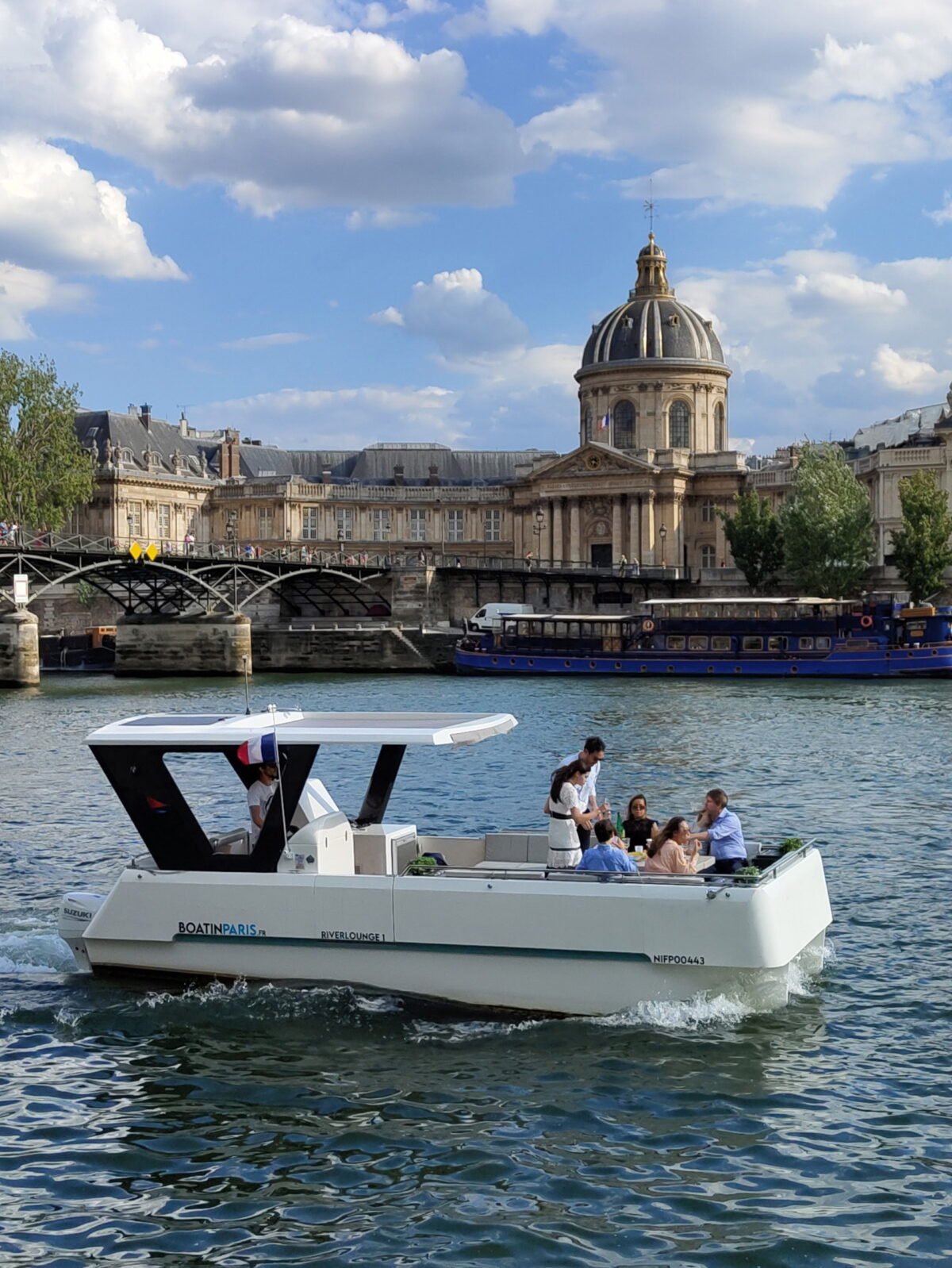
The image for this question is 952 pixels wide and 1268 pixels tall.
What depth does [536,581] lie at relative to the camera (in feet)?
351

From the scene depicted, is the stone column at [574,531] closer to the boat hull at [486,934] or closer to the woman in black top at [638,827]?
the woman in black top at [638,827]

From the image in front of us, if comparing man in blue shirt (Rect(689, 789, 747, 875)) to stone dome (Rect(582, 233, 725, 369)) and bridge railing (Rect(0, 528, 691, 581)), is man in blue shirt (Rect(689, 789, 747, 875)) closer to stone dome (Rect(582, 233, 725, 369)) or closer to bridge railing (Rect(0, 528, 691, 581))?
bridge railing (Rect(0, 528, 691, 581))

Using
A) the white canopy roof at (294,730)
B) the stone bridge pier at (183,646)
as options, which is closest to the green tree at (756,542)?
the stone bridge pier at (183,646)

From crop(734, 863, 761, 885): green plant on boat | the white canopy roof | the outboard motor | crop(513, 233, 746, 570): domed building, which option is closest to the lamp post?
crop(513, 233, 746, 570): domed building

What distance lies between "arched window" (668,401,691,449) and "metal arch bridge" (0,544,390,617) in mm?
38901

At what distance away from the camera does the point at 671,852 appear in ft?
48.9

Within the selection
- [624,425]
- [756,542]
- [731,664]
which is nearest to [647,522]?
[624,425]

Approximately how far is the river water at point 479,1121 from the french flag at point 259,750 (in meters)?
2.21

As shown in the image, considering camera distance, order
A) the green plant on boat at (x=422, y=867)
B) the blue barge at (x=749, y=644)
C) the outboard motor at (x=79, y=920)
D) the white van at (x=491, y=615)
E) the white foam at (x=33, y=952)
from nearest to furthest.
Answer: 1. the green plant on boat at (x=422, y=867)
2. the outboard motor at (x=79, y=920)
3. the white foam at (x=33, y=952)
4. the blue barge at (x=749, y=644)
5. the white van at (x=491, y=615)

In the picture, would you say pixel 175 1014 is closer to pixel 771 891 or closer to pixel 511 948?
pixel 511 948

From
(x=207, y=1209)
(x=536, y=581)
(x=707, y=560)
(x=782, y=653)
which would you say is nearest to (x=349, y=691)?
(x=782, y=653)

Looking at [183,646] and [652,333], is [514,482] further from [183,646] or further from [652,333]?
[183,646]

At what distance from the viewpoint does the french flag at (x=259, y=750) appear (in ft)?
49.4

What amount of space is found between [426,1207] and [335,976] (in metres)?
4.07
